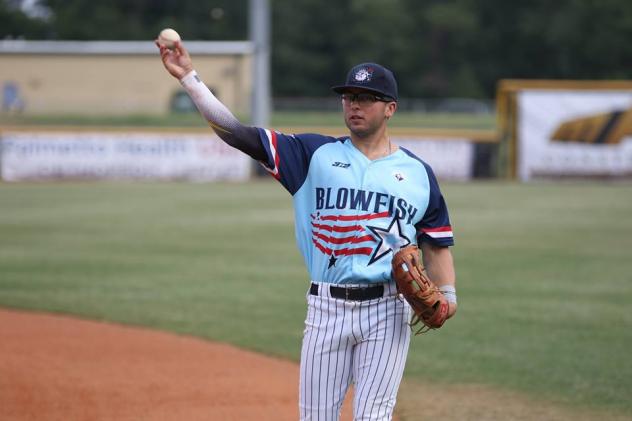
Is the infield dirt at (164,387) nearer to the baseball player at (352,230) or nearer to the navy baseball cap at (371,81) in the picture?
the baseball player at (352,230)

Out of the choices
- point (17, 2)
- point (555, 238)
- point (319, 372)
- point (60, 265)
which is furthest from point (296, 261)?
point (17, 2)

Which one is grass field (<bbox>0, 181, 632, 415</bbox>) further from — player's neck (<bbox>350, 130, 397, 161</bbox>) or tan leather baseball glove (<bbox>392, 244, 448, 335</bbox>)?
player's neck (<bbox>350, 130, 397, 161</bbox>)

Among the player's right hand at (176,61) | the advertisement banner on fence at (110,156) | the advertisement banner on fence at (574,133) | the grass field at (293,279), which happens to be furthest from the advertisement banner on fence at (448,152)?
the player's right hand at (176,61)

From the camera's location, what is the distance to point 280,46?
6197cm

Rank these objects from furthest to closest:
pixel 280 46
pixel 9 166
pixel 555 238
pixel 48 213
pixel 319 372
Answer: pixel 280 46
pixel 9 166
pixel 48 213
pixel 555 238
pixel 319 372

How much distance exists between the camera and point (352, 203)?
4.50 metres

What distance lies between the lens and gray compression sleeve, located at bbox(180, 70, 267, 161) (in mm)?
4488

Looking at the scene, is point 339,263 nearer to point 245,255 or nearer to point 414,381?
point 414,381

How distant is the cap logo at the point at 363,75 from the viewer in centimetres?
446

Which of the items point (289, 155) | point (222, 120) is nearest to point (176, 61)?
point (222, 120)

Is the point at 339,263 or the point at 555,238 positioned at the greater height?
the point at 339,263

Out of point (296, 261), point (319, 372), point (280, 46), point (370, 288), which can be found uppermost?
point (280, 46)

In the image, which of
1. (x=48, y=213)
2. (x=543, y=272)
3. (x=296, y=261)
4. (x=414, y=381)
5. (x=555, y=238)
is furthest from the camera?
(x=48, y=213)

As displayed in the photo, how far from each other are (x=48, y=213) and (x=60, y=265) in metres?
6.09
